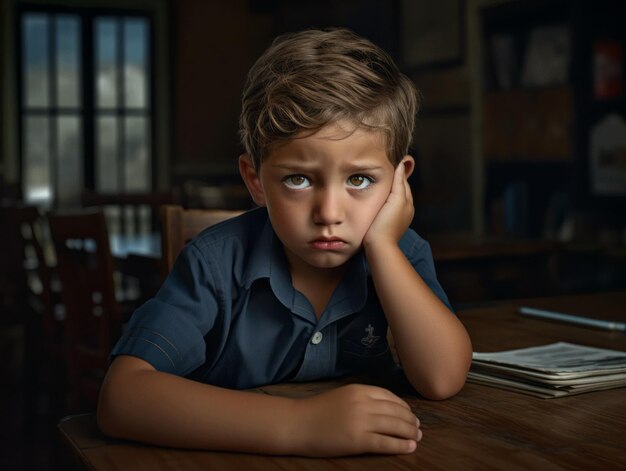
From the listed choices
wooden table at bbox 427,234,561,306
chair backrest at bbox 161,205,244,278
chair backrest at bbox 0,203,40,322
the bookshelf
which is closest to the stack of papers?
chair backrest at bbox 161,205,244,278

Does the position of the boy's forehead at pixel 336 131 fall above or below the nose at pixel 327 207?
above

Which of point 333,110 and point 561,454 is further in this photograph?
point 333,110

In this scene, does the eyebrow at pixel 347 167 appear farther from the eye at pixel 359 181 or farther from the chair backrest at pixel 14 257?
the chair backrest at pixel 14 257

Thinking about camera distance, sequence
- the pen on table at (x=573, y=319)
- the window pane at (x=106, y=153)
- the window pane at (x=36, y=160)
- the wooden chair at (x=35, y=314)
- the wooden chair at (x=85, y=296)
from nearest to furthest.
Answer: the pen on table at (x=573, y=319)
the wooden chair at (x=85, y=296)
the wooden chair at (x=35, y=314)
the window pane at (x=36, y=160)
the window pane at (x=106, y=153)

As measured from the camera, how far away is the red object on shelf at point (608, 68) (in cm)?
490

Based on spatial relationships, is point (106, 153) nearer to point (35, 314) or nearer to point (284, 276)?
point (35, 314)

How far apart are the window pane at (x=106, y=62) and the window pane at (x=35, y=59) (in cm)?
43

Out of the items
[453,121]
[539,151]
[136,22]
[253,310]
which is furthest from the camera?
[136,22]

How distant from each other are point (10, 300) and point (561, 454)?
3655 mm

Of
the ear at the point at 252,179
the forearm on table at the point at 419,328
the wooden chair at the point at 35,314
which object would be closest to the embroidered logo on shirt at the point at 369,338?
the forearm on table at the point at 419,328

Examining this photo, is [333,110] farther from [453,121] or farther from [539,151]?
[453,121]

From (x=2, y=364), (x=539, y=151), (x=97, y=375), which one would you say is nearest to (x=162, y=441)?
(x=97, y=375)

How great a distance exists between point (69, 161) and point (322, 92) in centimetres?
711

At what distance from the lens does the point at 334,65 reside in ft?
3.36
